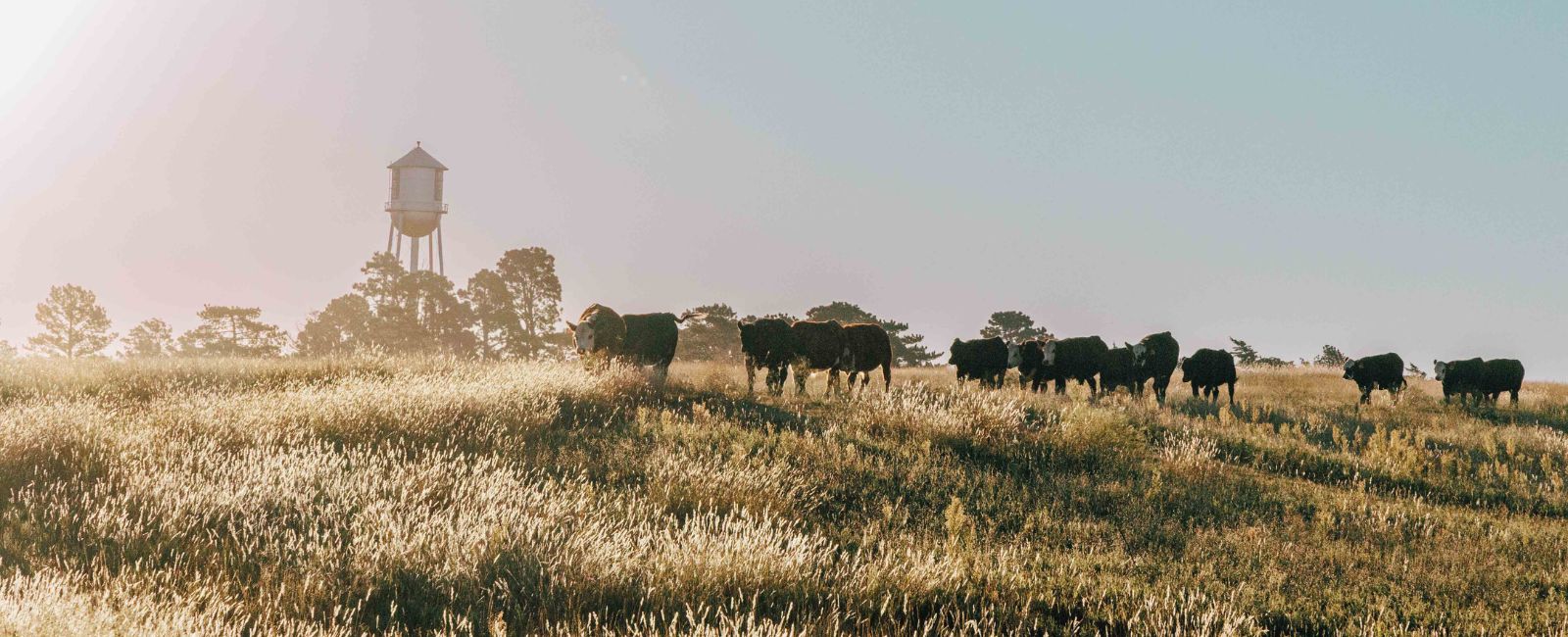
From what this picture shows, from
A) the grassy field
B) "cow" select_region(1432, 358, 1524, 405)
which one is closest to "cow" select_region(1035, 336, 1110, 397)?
the grassy field

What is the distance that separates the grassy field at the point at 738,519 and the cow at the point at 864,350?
3.99 m

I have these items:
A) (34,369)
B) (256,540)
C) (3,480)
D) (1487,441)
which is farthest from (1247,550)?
(34,369)

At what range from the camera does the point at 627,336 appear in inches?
759

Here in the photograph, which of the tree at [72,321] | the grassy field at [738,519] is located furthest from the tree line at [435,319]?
the grassy field at [738,519]

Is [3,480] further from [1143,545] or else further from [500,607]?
[1143,545]

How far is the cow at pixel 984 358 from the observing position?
72.6 feet

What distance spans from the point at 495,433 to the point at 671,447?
8.00ft

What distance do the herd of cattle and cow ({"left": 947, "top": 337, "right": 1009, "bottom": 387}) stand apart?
0.02 m

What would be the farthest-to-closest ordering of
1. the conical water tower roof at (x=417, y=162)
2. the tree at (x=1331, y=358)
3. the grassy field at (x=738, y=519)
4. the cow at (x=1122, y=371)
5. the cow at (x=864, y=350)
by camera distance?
the conical water tower roof at (x=417, y=162)
the tree at (x=1331, y=358)
the cow at (x=1122, y=371)
the cow at (x=864, y=350)
the grassy field at (x=738, y=519)

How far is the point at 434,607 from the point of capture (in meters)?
5.61

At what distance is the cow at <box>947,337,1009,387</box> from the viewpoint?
2214cm

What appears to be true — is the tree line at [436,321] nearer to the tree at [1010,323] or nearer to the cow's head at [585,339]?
the tree at [1010,323]

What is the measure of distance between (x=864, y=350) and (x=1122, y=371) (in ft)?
23.8

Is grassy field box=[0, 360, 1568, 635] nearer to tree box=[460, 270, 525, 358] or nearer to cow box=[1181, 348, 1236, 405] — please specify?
cow box=[1181, 348, 1236, 405]
